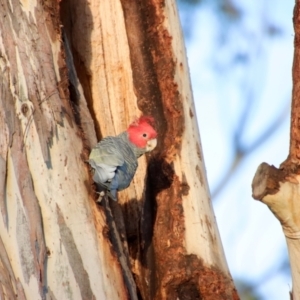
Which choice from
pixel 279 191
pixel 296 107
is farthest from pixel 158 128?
pixel 279 191

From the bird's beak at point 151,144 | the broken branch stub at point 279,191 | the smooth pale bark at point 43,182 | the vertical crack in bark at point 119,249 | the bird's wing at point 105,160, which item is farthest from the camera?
the bird's beak at point 151,144

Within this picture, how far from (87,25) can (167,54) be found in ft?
1.13

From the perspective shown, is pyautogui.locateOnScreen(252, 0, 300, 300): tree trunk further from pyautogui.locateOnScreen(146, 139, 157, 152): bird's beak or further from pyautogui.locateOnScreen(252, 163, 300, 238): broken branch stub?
pyautogui.locateOnScreen(146, 139, 157, 152): bird's beak

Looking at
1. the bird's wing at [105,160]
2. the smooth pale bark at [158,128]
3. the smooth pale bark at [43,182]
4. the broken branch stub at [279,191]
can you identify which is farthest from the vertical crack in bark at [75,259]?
the broken branch stub at [279,191]

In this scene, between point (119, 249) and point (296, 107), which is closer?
point (296, 107)

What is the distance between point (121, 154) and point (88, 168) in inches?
4.7

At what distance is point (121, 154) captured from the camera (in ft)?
8.33

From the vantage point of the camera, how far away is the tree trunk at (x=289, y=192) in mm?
1986

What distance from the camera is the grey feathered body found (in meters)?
2.45

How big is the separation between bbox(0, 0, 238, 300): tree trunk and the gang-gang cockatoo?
63 mm

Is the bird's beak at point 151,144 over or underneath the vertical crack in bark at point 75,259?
over

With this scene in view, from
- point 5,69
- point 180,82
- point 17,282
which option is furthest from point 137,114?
point 17,282

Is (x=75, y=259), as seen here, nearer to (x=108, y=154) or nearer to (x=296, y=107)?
(x=108, y=154)

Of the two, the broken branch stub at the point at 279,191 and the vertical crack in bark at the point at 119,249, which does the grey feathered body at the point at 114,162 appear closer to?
the vertical crack in bark at the point at 119,249
